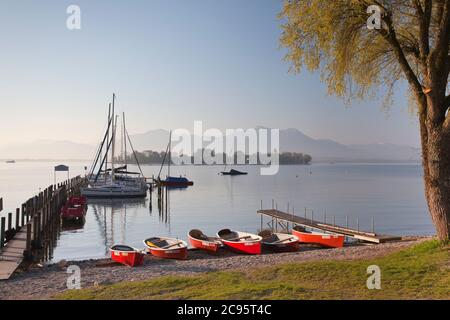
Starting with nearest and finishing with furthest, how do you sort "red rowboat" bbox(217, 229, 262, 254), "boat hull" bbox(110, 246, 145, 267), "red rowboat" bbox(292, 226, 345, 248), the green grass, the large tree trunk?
1. the green grass
2. the large tree trunk
3. "boat hull" bbox(110, 246, 145, 267)
4. "red rowboat" bbox(217, 229, 262, 254)
5. "red rowboat" bbox(292, 226, 345, 248)

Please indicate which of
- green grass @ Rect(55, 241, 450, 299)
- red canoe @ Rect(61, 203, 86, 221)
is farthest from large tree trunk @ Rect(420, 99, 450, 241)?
red canoe @ Rect(61, 203, 86, 221)

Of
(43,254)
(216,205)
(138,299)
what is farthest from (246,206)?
(138,299)

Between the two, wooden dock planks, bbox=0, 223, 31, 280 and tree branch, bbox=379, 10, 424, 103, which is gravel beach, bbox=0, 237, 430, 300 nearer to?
wooden dock planks, bbox=0, 223, 31, 280

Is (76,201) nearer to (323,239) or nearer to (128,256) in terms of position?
(128,256)

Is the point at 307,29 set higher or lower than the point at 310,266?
higher

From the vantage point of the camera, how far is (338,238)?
24.2m

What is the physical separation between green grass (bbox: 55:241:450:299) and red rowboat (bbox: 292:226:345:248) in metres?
9.14

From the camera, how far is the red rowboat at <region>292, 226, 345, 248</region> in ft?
79.5

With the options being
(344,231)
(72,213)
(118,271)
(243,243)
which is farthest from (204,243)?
(72,213)

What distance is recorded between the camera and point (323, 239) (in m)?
24.9

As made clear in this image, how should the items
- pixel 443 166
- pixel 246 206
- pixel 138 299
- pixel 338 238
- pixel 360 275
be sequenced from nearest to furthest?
pixel 138 299
pixel 360 275
pixel 443 166
pixel 338 238
pixel 246 206

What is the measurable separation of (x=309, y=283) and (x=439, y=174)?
665cm

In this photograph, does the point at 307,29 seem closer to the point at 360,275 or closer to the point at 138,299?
the point at 360,275

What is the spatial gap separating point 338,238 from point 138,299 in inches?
620
